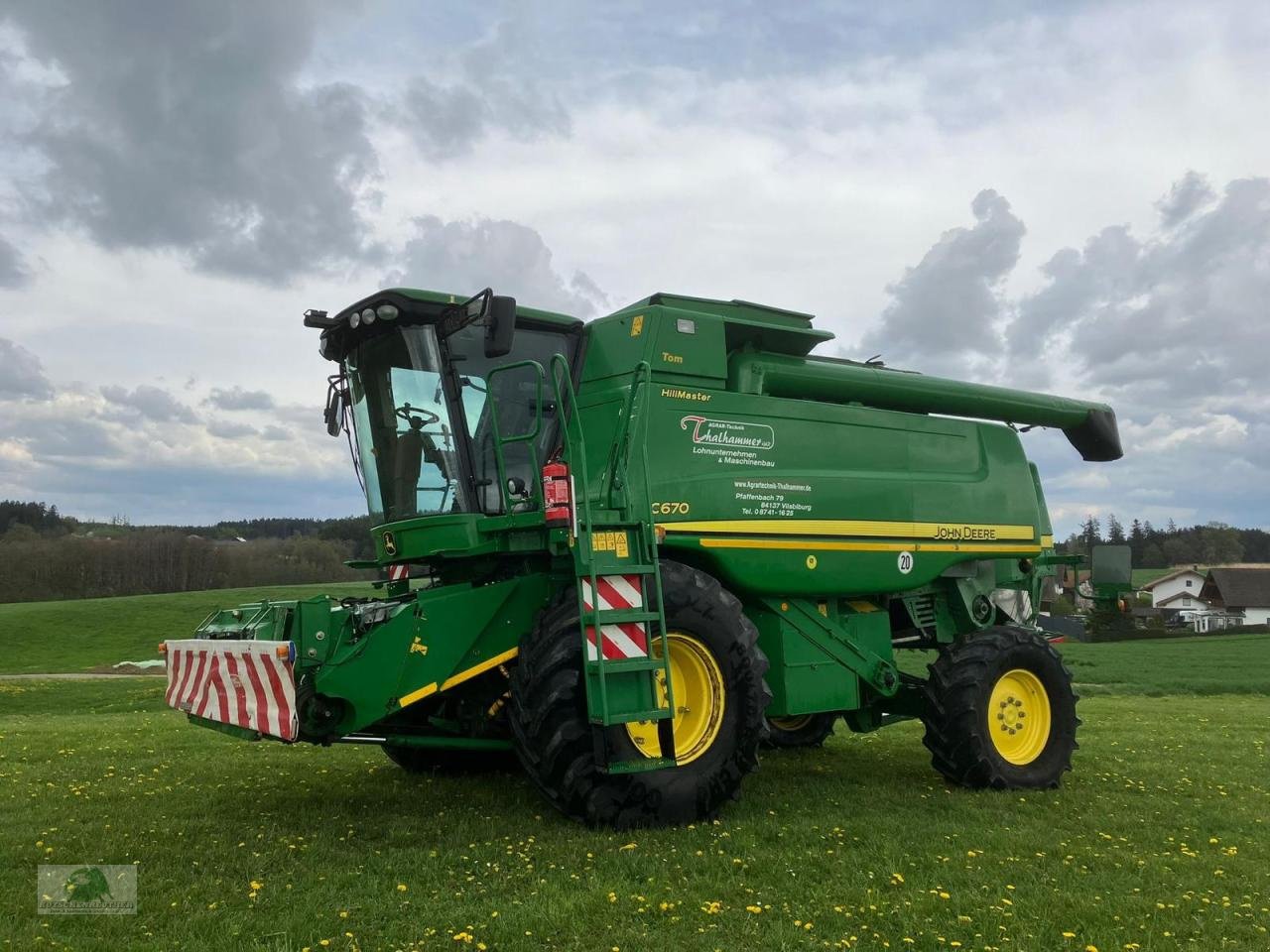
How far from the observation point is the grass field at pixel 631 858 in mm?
4703

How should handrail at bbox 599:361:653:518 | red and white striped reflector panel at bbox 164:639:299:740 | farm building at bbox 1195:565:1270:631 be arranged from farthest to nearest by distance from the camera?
farm building at bbox 1195:565:1270:631
handrail at bbox 599:361:653:518
red and white striped reflector panel at bbox 164:639:299:740

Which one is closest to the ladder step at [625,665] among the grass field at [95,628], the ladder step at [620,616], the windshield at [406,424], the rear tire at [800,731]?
the ladder step at [620,616]

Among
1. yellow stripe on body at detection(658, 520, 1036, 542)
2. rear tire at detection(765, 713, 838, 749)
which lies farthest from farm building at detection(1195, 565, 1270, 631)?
yellow stripe on body at detection(658, 520, 1036, 542)

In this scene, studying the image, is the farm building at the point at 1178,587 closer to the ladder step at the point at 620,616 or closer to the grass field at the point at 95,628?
the grass field at the point at 95,628

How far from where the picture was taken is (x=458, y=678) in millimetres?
6641

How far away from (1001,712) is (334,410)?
626 centimetres

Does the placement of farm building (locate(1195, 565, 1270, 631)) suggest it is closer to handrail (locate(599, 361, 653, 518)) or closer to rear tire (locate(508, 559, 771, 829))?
rear tire (locate(508, 559, 771, 829))

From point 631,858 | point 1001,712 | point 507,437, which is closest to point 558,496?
point 507,437

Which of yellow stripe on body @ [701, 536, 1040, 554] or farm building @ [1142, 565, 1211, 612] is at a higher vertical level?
yellow stripe on body @ [701, 536, 1040, 554]

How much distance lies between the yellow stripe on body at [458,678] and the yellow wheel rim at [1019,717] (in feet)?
14.7

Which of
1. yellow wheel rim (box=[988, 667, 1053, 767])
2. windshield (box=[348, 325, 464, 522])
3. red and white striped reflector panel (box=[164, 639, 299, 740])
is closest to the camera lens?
red and white striped reflector panel (box=[164, 639, 299, 740])

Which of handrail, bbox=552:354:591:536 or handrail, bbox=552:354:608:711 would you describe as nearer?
handrail, bbox=552:354:608:711

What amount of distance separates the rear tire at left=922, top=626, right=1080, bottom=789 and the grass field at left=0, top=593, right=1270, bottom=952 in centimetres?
29

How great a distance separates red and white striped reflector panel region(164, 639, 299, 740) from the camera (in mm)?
6246
